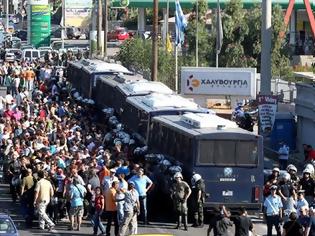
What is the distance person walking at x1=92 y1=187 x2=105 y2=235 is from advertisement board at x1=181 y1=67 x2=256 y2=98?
904 inches

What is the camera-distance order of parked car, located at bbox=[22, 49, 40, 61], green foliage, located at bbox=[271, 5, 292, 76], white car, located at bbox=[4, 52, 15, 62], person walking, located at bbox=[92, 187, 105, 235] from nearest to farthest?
person walking, located at bbox=[92, 187, 105, 235]
green foliage, located at bbox=[271, 5, 292, 76]
white car, located at bbox=[4, 52, 15, 62]
parked car, located at bbox=[22, 49, 40, 61]

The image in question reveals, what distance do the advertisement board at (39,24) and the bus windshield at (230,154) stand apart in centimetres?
6168

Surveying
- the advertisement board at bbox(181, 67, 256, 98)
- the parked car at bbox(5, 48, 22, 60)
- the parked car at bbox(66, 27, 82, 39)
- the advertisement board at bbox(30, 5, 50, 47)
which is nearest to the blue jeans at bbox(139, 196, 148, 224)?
the advertisement board at bbox(181, 67, 256, 98)

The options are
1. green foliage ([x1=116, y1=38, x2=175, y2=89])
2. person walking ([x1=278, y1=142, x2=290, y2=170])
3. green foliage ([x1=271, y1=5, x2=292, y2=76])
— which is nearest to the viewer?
person walking ([x1=278, y1=142, x2=290, y2=170])

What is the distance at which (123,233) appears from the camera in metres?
25.2

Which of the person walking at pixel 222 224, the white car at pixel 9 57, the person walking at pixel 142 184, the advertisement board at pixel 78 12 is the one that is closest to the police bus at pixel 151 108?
the person walking at pixel 142 184

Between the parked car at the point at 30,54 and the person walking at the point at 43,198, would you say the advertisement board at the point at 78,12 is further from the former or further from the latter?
the person walking at the point at 43,198

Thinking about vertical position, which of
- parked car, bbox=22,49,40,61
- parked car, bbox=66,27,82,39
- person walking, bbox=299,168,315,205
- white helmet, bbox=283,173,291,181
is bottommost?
parked car, bbox=66,27,82,39

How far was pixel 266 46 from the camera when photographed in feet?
120

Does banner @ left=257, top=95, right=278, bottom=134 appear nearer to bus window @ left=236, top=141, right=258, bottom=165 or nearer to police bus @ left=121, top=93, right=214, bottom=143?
police bus @ left=121, top=93, right=214, bottom=143

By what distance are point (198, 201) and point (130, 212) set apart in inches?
79.3

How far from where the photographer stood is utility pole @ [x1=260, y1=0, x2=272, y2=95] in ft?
118

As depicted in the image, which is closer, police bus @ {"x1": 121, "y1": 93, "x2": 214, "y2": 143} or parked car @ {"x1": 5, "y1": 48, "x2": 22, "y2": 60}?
police bus @ {"x1": 121, "y1": 93, "x2": 214, "y2": 143}

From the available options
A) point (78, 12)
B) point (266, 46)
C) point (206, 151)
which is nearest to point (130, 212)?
point (206, 151)
